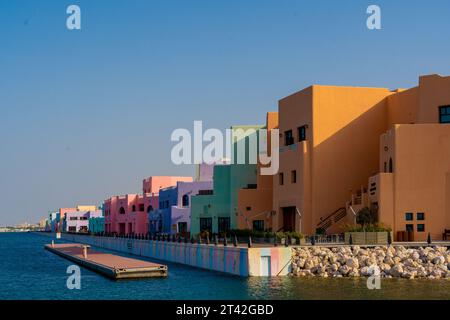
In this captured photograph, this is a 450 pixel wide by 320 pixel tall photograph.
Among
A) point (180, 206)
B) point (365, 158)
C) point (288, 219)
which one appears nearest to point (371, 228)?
point (365, 158)

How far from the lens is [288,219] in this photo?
201ft

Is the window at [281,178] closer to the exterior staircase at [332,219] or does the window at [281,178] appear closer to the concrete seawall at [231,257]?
the exterior staircase at [332,219]

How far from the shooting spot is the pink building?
121 meters

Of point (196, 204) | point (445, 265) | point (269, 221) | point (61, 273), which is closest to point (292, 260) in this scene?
point (445, 265)

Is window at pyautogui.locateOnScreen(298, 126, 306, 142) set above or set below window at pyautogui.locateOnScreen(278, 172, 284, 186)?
above

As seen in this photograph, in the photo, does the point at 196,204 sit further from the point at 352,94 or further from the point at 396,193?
the point at 396,193

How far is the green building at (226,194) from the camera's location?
71.9 m

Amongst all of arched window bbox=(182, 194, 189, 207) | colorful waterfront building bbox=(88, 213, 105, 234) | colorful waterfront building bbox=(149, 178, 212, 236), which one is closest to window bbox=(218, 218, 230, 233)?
colorful waterfront building bbox=(149, 178, 212, 236)

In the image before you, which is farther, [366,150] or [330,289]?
[366,150]

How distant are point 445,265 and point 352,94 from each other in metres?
20.4

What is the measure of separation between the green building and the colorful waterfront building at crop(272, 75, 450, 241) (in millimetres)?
9061

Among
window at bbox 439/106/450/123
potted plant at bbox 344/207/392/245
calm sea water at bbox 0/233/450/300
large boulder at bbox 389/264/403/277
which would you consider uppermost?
window at bbox 439/106/450/123

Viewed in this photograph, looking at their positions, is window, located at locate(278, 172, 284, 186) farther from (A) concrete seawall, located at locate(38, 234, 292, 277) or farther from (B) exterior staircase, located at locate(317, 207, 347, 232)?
(A) concrete seawall, located at locate(38, 234, 292, 277)

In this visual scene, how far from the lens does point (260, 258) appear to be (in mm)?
42219
